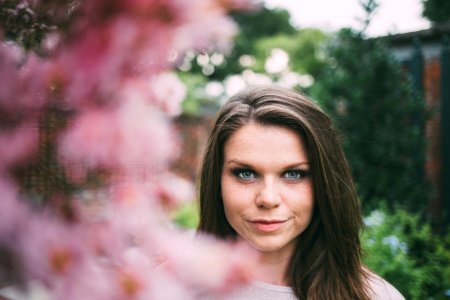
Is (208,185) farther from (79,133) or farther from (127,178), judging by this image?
(79,133)

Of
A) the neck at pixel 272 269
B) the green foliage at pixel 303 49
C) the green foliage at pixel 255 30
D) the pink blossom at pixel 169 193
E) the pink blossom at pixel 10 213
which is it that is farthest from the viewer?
the green foliage at pixel 255 30

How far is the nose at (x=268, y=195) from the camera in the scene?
119 centimetres

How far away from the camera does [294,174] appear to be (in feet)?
4.30

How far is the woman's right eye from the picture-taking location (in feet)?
4.26

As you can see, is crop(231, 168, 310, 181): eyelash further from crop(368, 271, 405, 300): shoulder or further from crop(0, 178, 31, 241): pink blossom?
crop(0, 178, 31, 241): pink blossom

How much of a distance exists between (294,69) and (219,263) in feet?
47.0

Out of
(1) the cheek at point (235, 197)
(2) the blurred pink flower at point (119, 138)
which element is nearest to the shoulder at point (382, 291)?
(1) the cheek at point (235, 197)

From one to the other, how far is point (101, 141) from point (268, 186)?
0.88 m

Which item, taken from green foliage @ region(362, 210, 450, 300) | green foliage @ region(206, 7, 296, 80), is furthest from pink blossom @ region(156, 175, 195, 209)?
green foliage @ region(206, 7, 296, 80)

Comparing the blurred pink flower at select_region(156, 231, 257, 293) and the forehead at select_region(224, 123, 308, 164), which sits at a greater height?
the forehead at select_region(224, 123, 308, 164)

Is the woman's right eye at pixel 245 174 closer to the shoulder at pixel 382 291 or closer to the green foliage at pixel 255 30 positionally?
the shoulder at pixel 382 291

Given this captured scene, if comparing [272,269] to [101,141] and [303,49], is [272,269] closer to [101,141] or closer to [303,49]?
[101,141]

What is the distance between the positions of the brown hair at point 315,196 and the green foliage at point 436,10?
9806 mm

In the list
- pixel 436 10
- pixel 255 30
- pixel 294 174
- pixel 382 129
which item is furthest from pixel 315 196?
pixel 255 30
